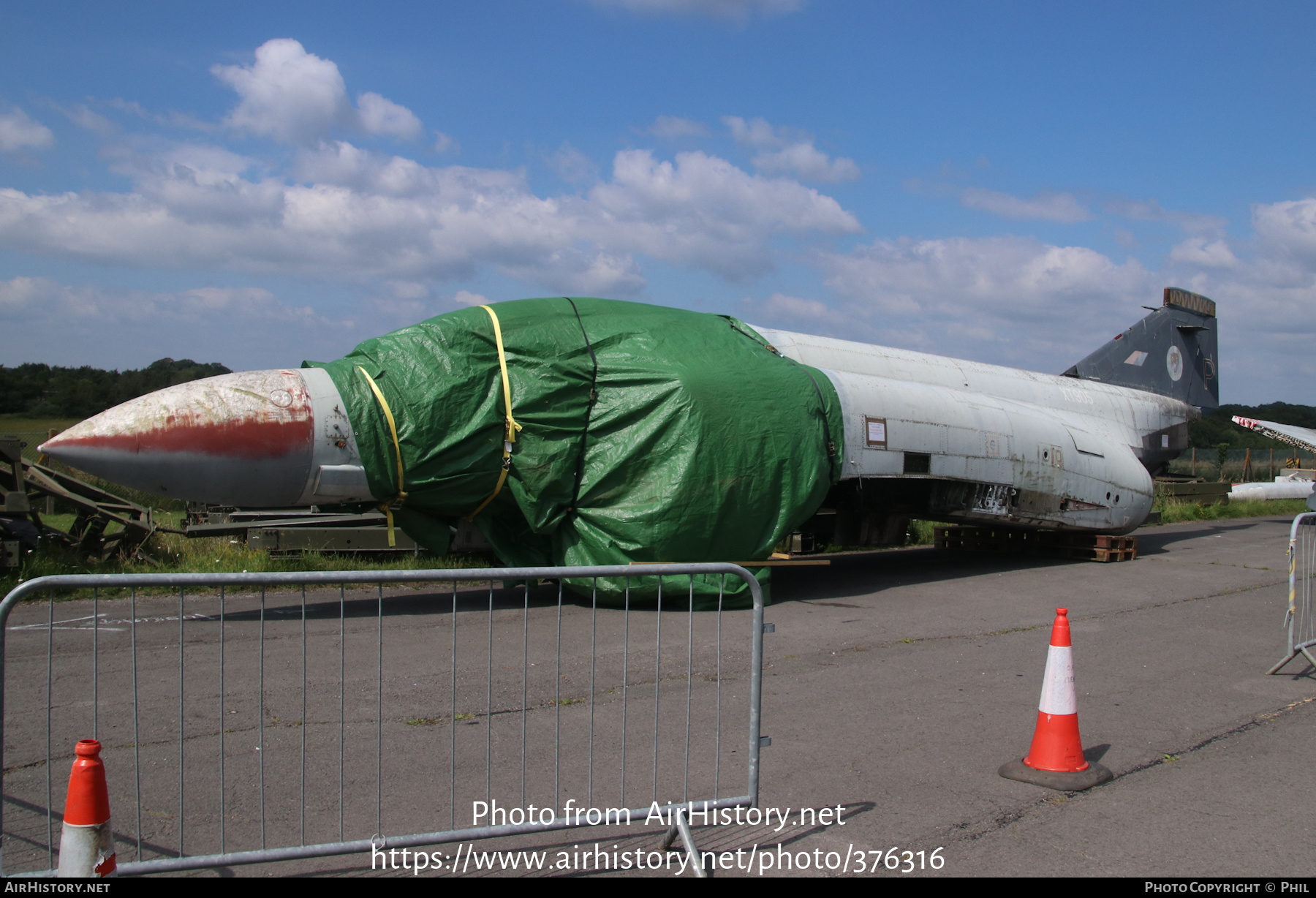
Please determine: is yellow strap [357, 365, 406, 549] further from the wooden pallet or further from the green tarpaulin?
the wooden pallet

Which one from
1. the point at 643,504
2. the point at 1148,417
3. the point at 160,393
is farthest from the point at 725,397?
the point at 1148,417

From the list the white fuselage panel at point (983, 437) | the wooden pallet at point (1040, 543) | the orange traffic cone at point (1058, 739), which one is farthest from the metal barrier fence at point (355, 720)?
the wooden pallet at point (1040, 543)

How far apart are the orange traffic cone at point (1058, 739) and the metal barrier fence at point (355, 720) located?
1.43 metres

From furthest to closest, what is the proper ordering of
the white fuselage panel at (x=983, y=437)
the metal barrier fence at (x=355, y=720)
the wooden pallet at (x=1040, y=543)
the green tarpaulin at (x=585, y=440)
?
the wooden pallet at (x=1040, y=543)
the white fuselage panel at (x=983, y=437)
the green tarpaulin at (x=585, y=440)
the metal barrier fence at (x=355, y=720)

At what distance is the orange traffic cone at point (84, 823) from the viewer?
2684 mm

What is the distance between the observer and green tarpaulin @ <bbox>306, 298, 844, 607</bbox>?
840cm

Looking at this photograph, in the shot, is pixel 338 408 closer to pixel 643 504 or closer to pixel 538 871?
pixel 643 504

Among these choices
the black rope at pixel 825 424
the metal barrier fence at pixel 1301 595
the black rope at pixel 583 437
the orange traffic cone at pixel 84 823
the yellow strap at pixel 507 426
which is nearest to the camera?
the orange traffic cone at pixel 84 823

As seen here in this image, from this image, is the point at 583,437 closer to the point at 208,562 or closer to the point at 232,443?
the point at 232,443

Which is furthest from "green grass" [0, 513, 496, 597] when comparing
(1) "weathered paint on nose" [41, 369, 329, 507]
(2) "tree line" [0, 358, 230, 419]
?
(2) "tree line" [0, 358, 230, 419]

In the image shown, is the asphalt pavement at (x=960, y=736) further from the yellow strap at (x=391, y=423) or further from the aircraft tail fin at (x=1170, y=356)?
the aircraft tail fin at (x=1170, y=356)

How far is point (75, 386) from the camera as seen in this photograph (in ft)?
109

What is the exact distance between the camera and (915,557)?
1309 centimetres

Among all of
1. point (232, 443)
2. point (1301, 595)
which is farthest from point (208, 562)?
point (1301, 595)
